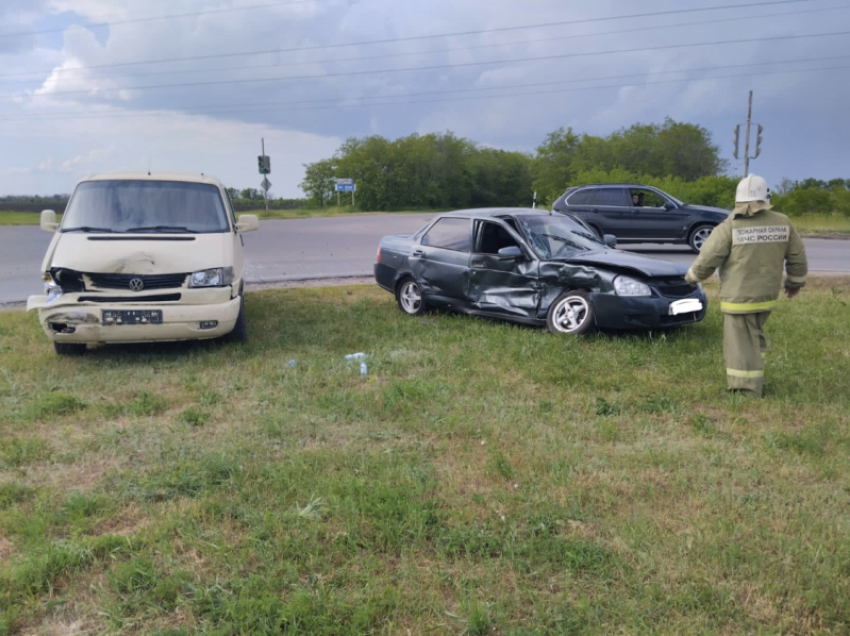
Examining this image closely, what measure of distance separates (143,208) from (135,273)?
1214 mm

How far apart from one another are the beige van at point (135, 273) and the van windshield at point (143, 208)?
0.01 meters

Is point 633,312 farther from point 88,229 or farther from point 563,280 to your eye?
point 88,229

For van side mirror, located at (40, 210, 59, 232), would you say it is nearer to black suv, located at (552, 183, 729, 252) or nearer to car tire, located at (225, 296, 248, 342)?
car tire, located at (225, 296, 248, 342)

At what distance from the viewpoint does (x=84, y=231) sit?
22.8 ft

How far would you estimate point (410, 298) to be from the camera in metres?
9.20

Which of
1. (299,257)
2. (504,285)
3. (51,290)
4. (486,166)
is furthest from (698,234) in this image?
(486,166)

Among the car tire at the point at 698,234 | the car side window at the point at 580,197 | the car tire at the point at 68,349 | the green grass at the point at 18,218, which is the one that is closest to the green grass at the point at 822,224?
the car tire at the point at 698,234

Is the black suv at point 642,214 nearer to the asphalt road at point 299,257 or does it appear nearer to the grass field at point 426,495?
the asphalt road at point 299,257

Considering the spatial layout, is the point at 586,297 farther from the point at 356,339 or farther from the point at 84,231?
the point at 84,231

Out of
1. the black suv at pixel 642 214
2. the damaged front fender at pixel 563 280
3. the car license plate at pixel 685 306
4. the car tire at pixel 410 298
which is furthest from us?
the black suv at pixel 642 214

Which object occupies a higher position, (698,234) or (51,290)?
(698,234)

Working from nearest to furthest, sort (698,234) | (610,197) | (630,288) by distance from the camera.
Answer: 1. (630,288)
2. (698,234)
3. (610,197)

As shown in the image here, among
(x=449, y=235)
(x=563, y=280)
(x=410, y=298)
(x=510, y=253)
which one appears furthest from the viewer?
(x=410, y=298)

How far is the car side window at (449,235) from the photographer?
338 inches
